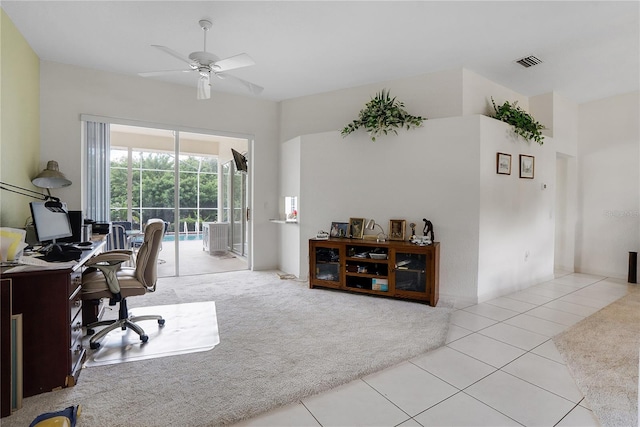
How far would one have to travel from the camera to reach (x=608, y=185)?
5.38 m

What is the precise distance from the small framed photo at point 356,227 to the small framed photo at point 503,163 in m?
1.92

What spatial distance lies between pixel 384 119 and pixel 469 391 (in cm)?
328

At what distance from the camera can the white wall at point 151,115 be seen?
4.23 m

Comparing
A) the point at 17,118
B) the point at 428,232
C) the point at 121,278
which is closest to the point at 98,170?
the point at 17,118

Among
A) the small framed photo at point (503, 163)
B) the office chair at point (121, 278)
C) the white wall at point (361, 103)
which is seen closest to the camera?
the office chair at point (121, 278)

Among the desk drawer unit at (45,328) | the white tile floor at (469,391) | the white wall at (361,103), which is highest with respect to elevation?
the white wall at (361,103)

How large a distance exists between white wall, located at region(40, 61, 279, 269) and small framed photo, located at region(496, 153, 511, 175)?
358cm

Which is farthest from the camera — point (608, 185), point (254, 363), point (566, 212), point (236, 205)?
point (236, 205)

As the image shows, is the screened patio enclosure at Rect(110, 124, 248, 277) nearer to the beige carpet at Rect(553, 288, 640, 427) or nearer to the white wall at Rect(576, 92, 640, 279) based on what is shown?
the beige carpet at Rect(553, 288, 640, 427)

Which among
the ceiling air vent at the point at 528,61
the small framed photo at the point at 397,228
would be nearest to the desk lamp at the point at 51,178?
the small framed photo at the point at 397,228

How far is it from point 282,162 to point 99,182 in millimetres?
2819

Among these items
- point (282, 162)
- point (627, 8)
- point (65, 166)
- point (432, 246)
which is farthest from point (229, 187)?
point (627, 8)

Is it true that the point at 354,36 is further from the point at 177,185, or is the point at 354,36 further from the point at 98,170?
the point at 98,170

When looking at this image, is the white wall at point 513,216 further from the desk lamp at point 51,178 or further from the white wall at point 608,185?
the desk lamp at point 51,178
